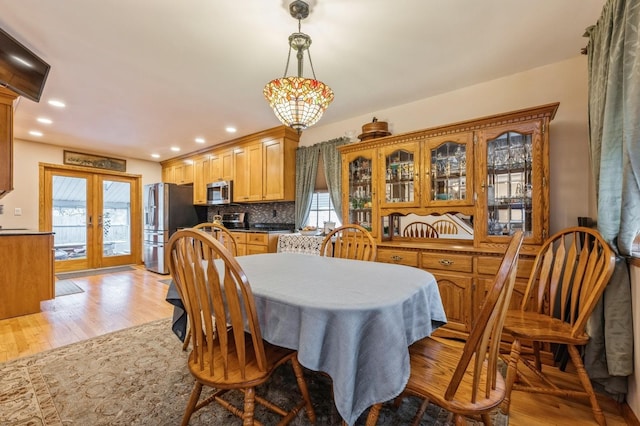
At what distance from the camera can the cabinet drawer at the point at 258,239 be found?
3.92m

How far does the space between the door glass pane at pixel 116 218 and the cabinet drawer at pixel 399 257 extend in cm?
582

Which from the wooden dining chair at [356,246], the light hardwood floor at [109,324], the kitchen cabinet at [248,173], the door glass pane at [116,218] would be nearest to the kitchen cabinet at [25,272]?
the light hardwood floor at [109,324]

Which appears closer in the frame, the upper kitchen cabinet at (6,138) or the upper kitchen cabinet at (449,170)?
the upper kitchen cabinet at (449,170)

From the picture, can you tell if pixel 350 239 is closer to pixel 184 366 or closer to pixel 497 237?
pixel 497 237

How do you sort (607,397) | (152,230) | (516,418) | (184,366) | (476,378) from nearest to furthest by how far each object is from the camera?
(476,378)
(516,418)
(607,397)
(184,366)
(152,230)

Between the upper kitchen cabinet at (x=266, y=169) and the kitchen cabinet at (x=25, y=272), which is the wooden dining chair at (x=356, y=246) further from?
the kitchen cabinet at (x=25, y=272)

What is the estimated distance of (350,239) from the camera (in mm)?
2553

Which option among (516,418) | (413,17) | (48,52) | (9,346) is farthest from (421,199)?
(9,346)

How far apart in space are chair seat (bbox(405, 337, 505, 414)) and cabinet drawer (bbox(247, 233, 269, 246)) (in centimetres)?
285

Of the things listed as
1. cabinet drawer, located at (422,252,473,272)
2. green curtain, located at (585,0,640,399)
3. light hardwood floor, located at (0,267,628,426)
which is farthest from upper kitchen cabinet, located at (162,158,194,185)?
green curtain, located at (585,0,640,399)

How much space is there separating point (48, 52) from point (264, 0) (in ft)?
6.11

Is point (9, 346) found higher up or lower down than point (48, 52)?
lower down

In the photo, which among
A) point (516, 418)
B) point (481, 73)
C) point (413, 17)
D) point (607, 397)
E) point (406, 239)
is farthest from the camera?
point (406, 239)

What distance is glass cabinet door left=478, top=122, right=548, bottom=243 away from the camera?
7.06ft
